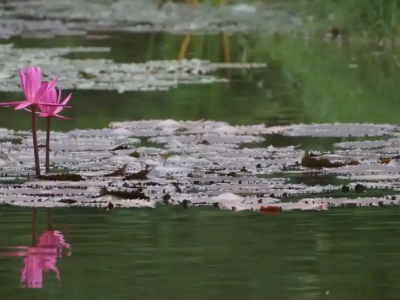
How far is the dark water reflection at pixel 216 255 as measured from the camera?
3.32 metres

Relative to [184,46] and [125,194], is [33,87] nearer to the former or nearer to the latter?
[125,194]

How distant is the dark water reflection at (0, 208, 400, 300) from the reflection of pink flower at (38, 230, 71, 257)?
34 mm

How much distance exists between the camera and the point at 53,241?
4031mm

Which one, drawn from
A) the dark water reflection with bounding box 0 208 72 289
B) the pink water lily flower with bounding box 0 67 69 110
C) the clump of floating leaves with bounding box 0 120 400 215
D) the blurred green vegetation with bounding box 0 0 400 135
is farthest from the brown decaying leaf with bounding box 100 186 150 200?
the blurred green vegetation with bounding box 0 0 400 135

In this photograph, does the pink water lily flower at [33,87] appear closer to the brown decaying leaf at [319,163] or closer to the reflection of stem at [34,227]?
the reflection of stem at [34,227]

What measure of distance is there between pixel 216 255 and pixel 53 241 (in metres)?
0.55

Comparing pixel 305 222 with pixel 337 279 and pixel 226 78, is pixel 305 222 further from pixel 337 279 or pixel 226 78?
pixel 226 78

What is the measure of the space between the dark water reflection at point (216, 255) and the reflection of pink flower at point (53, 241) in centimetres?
3

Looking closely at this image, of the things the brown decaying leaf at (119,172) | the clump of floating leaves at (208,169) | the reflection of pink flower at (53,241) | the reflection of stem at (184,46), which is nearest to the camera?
the reflection of pink flower at (53,241)

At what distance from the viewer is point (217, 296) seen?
3.23 meters

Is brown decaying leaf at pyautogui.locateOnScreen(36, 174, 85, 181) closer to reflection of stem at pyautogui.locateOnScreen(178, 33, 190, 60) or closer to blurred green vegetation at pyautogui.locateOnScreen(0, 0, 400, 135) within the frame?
blurred green vegetation at pyautogui.locateOnScreen(0, 0, 400, 135)

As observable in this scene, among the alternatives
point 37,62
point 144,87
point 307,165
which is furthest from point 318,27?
point 307,165

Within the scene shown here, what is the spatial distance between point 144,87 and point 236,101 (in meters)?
1.10

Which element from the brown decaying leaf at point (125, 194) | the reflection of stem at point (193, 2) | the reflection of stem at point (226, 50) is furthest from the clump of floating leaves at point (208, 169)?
the reflection of stem at point (193, 2)
